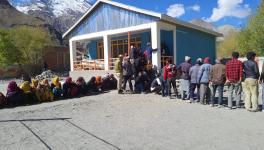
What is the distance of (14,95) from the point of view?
1277cm

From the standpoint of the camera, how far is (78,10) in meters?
134

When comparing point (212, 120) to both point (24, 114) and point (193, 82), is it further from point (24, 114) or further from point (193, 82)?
point (24, 114)

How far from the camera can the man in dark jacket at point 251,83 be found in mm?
10094

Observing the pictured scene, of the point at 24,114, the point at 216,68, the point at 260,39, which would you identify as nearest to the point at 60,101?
the point at 24,114

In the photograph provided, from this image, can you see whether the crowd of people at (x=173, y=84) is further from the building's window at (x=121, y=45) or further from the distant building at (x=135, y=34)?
the building's window at (x=121, y=45)

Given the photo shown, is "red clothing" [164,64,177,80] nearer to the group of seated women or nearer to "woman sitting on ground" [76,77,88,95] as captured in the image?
the group of seated women

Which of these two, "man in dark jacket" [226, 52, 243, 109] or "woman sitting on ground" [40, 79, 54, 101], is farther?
"woman sitting on ground" [40, 79, 54, 101]

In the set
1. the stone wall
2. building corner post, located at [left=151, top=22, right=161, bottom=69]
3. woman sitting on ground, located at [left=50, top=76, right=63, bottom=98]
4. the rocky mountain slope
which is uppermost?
the rocky mountain slope

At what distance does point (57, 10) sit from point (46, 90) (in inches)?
4660

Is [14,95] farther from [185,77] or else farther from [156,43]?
[156,43]

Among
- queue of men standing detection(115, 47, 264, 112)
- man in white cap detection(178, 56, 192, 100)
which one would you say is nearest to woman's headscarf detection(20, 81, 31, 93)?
queue of men standing detection(115, 47, 264, 112)

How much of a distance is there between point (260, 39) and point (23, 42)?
2454cm

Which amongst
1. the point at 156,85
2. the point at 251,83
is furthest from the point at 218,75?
the point at 156,85

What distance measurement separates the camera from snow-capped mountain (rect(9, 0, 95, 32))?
10838cm
